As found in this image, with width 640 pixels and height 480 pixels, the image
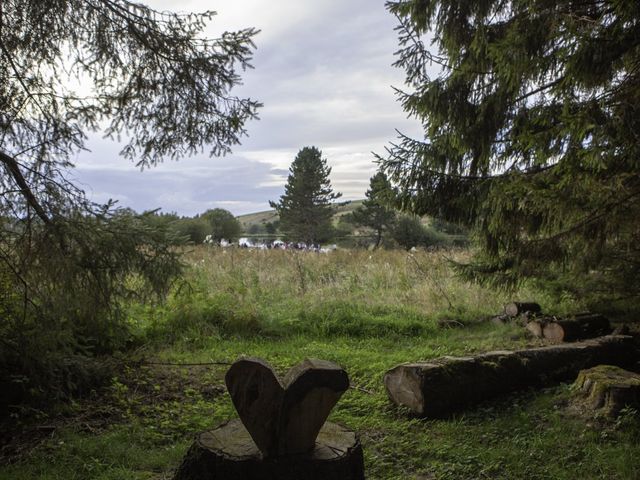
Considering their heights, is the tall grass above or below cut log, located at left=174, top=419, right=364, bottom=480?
above

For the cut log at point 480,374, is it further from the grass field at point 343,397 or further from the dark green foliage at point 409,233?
the dark green foliage at point 409,233

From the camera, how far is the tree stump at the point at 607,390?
4008mm

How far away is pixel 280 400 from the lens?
2734 millimetres

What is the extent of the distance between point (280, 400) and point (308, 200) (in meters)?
38.8

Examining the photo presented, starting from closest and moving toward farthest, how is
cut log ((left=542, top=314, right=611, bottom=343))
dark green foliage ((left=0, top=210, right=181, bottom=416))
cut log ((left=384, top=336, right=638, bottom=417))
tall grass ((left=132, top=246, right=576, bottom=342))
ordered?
dark green foliage ((left=0, top=210, right=181, bottom=416)), cut log ((left=384, top=336, right=638, bottom=417)), cut log ((left=542, top=314, right=611, bottom=343)), tall grass ((left=132, top=246, right=576, bottom=342))

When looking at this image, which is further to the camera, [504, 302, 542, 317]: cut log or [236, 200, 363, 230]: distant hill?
[236, 200, 363, 230]: distant hill

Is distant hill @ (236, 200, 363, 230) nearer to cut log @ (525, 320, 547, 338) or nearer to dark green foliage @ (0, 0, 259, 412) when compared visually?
cut log @ (525, 320, 547, 338)

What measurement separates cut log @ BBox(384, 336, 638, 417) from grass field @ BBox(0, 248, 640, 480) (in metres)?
0.13

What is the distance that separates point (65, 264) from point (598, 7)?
5.21 meters

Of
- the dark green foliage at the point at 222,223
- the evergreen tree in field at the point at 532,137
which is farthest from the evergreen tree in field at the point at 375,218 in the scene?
the evergreen tree in field at the point at 532,137

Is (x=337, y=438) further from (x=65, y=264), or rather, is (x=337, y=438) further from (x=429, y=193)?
(x=429, y=193)

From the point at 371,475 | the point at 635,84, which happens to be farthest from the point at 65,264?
the point at 635,84

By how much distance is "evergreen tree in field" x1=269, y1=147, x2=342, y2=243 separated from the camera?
135 ft

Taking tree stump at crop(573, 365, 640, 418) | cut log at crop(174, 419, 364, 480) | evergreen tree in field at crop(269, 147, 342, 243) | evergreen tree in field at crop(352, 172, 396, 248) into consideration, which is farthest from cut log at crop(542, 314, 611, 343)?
evergreen tree in field at crop(269, 147, 342, 243)
